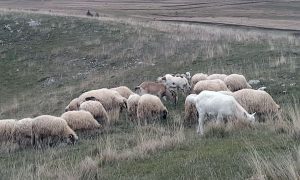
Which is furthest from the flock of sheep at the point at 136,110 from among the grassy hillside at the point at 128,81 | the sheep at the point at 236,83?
the grassy hillside at the point at 128,81

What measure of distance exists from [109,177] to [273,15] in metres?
68.8

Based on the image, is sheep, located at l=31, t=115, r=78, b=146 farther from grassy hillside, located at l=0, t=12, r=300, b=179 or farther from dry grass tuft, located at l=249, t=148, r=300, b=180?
dry grass tuft, located at l=249, t=148, r=300, b=180

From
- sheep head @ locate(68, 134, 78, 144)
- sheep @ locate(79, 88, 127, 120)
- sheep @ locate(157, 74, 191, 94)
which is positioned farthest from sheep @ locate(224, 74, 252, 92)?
sheep head @ locate(68, 134, 78, 144)

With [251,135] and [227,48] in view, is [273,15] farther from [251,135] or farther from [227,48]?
[251,135]

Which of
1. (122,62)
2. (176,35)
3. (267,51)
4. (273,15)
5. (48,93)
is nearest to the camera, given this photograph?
(267,51)

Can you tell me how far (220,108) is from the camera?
12.8m

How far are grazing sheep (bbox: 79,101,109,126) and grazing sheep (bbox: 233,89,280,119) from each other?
4504 millimetres

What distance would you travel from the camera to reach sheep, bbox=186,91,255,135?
12633 mm

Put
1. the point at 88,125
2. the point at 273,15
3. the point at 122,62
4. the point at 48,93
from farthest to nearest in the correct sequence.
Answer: the point at 273,15, the point at 122,62, the point at 48,93, the point at 88,125

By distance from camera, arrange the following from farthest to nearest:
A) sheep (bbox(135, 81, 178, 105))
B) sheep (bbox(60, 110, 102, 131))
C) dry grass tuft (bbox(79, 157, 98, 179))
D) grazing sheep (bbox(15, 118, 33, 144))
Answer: sheep (bbox(135, 81, 178, 105)) → sheep (bbox(60, 110, 102, 131)) → grazing sheep (bbox(15, 118, 33, 144)) → dry grass tuft (bbox(79, 157, 98, 179))

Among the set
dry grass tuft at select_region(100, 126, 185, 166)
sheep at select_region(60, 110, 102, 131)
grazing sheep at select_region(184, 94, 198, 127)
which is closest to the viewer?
dry grass tuft at select_region(100, 126, 185, 166)

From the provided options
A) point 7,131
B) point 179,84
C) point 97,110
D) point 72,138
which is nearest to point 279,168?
point 72,138

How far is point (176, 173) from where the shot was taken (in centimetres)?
818

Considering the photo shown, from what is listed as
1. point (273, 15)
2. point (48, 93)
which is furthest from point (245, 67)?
point (273, 15)
